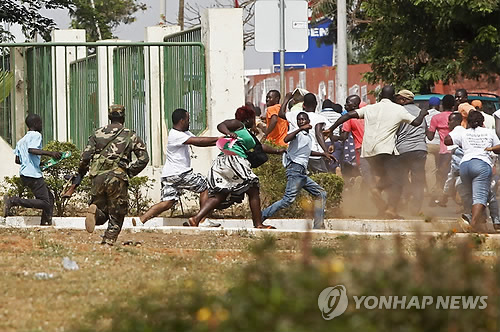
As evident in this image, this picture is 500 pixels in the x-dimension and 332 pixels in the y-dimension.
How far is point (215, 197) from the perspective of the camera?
12.4 metres

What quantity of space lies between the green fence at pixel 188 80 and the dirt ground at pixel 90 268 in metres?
3.93

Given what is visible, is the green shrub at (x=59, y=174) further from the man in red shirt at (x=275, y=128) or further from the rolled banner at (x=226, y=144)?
the rolled banner at (x=226, y=144)

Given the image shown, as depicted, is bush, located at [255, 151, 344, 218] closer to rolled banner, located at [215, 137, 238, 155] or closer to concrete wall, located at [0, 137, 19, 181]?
rolled banner, located at [215, 137, 238, 155]

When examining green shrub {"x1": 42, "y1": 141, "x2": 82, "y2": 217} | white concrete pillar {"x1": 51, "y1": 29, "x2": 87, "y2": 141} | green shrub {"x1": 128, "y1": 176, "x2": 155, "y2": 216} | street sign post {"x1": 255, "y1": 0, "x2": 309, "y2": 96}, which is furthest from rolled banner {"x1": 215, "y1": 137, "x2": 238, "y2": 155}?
white concrete pillar {"x1": 51, "y1": 29, "x2": 87, "y2": 141}

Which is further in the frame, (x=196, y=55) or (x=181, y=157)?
(x=196, y=55)

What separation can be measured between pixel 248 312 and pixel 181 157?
8.18 meters

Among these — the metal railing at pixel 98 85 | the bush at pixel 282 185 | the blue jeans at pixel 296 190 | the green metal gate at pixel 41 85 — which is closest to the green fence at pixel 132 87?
the metal railing at pixel 98 85

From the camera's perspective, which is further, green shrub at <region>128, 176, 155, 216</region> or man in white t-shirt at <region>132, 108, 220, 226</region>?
green shrub at <region>128, 176, 155, 216</region>

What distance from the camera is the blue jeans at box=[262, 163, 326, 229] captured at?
1289 cm

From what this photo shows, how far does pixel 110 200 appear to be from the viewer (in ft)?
35.1

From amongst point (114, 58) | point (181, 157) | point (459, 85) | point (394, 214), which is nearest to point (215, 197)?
point (181, 157)

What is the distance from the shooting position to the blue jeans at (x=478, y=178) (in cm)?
1237

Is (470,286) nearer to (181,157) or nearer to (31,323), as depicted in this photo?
(31,323)

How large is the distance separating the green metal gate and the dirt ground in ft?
16.3
